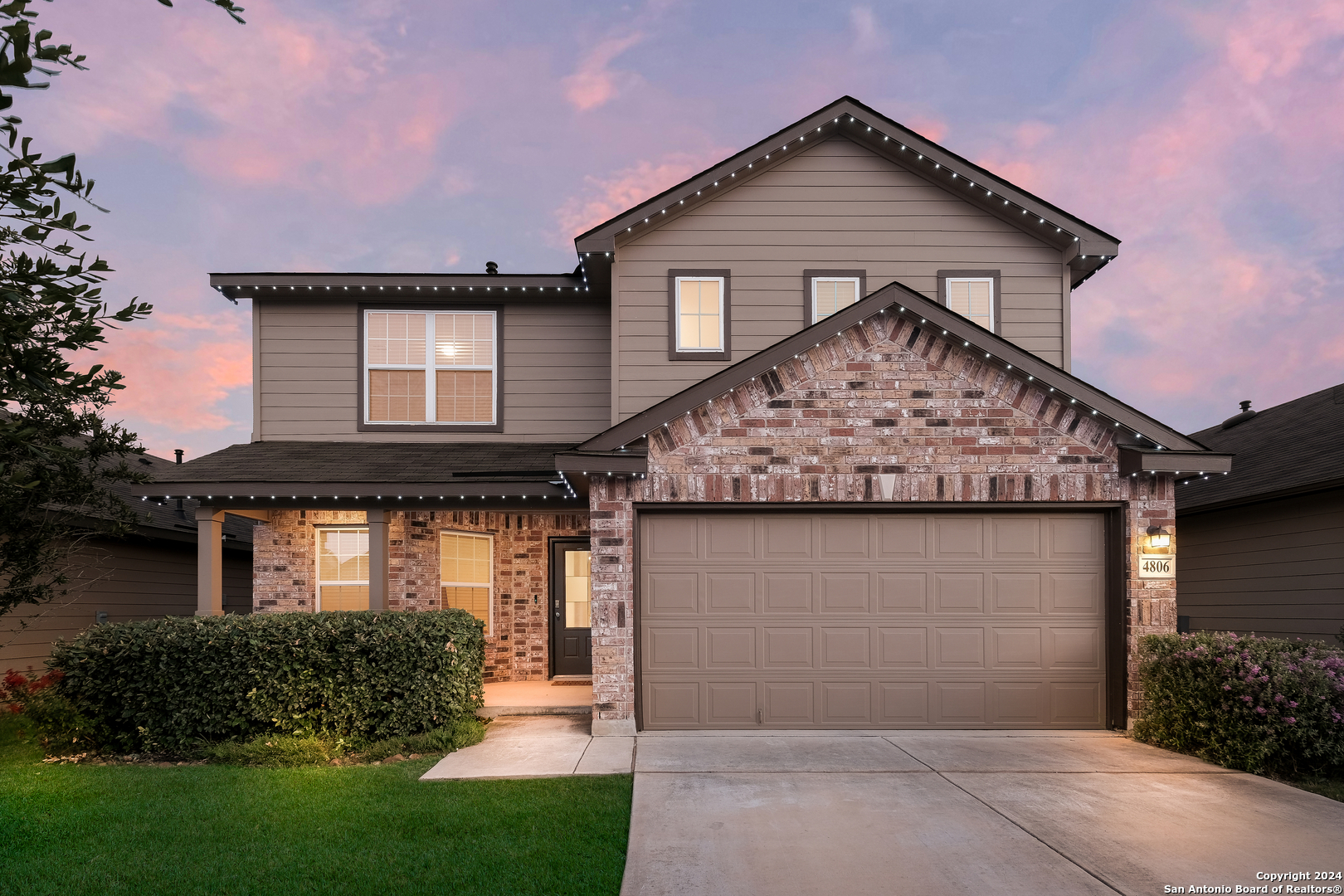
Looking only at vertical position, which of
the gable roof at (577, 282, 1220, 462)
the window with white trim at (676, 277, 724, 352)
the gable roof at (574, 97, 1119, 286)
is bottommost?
the gable roof at (577, 282, 1220, 462)

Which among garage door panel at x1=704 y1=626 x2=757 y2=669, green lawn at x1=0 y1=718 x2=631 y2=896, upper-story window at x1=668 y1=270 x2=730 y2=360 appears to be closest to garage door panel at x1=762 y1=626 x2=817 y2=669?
garage door panel at x1=704 y1=626 x2=757 y2=669

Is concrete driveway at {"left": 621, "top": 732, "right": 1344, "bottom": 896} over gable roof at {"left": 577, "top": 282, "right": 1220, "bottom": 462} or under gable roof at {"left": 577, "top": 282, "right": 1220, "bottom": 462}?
under

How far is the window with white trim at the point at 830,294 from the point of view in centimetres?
1118

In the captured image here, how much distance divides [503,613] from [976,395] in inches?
305

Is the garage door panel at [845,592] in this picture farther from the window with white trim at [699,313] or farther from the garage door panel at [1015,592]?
the window with white trim at [699,313]

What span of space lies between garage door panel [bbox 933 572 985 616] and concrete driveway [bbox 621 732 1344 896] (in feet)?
4.91

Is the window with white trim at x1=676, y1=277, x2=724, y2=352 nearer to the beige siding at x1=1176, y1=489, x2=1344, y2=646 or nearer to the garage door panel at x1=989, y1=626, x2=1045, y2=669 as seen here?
the garage door panel at x1=989, y1=626, x2=1045, y2=669

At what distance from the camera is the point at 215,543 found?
1038 centimetres

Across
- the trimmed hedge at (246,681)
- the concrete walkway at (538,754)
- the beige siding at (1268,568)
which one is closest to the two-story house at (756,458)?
the concrete walkway at (538,754)

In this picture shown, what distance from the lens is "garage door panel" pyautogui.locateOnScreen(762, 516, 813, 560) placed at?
880cm

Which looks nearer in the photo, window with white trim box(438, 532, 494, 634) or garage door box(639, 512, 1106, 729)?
garage door box(639, 512, 1106, 729)

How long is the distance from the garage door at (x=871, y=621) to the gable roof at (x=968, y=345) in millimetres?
1086

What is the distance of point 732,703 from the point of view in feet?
28.5

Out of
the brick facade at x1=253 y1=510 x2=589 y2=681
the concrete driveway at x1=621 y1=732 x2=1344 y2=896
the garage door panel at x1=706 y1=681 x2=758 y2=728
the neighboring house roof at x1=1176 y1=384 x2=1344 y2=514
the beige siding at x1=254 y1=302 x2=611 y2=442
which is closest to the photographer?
the concrete driveway at x1=621 y1=732 x2=1344 y2=896
